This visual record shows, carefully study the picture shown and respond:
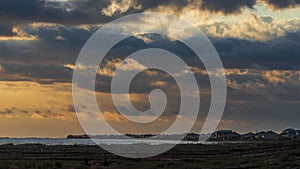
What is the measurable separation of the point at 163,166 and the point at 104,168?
677cm

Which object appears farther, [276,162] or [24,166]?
[24,166]

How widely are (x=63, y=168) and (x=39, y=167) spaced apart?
10.9 feet

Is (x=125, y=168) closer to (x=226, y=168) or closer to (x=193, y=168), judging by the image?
(x=193, y=168)

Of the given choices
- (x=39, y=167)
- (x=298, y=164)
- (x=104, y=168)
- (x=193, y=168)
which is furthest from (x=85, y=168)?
(x=298, y=164)

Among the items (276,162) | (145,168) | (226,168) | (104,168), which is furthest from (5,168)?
(276,162)

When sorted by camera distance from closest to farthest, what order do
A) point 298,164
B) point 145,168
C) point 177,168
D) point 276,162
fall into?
point 298,164, point 276,162, point 177,168, point 145,168

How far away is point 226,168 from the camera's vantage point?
53688 mm

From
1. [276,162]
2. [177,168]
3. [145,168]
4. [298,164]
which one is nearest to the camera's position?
[298,164]

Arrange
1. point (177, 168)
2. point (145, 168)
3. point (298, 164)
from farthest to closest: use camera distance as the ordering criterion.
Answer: point (145, 168) → point (177, 168) → point (298, 164)

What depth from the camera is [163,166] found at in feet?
217

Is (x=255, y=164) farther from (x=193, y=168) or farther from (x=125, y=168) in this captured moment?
(x=125, y=168)

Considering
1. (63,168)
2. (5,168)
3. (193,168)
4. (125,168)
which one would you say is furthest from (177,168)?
(5,168)

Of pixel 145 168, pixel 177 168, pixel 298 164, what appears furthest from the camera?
pixel 145 168

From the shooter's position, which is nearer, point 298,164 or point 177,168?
point 298,164
